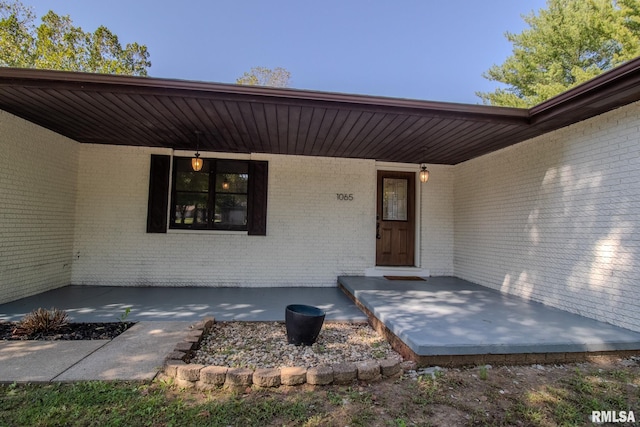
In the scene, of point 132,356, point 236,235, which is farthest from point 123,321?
point 236,235

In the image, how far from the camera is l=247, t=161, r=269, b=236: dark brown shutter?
5.73 metres

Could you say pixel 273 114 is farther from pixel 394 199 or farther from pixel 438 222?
pixel 438 222

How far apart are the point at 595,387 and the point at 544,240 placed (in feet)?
7.61

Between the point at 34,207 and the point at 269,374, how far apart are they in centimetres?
467

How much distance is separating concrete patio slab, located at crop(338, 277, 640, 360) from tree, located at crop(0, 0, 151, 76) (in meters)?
14.7

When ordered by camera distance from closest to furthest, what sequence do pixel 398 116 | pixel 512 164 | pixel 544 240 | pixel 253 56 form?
pixel 398 116
pixel 544 240
pixel 512 164
pixel 253 56

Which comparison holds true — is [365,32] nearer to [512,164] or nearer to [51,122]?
[512,164]

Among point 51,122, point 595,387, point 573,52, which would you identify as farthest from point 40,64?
point 573,52

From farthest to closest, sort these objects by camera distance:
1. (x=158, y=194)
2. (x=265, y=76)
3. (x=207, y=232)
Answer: (x=265, y=76) → (x=207, y=232) → (x=158, y=194)

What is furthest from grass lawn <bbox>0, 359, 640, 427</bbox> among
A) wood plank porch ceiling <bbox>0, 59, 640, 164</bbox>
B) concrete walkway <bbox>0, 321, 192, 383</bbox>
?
wood plank porch ceiling <bbox>0, 59, 640, 164</bbox>

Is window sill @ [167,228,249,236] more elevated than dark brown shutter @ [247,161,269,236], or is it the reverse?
dark brown shutter @ [247,161,269,236]

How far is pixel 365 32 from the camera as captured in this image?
1297 centimetres

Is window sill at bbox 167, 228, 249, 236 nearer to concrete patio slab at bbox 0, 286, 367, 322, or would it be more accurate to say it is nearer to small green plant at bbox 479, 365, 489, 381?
concrete patio slab at bbox 0, 286, 367, 322

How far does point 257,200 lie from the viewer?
5742mm
